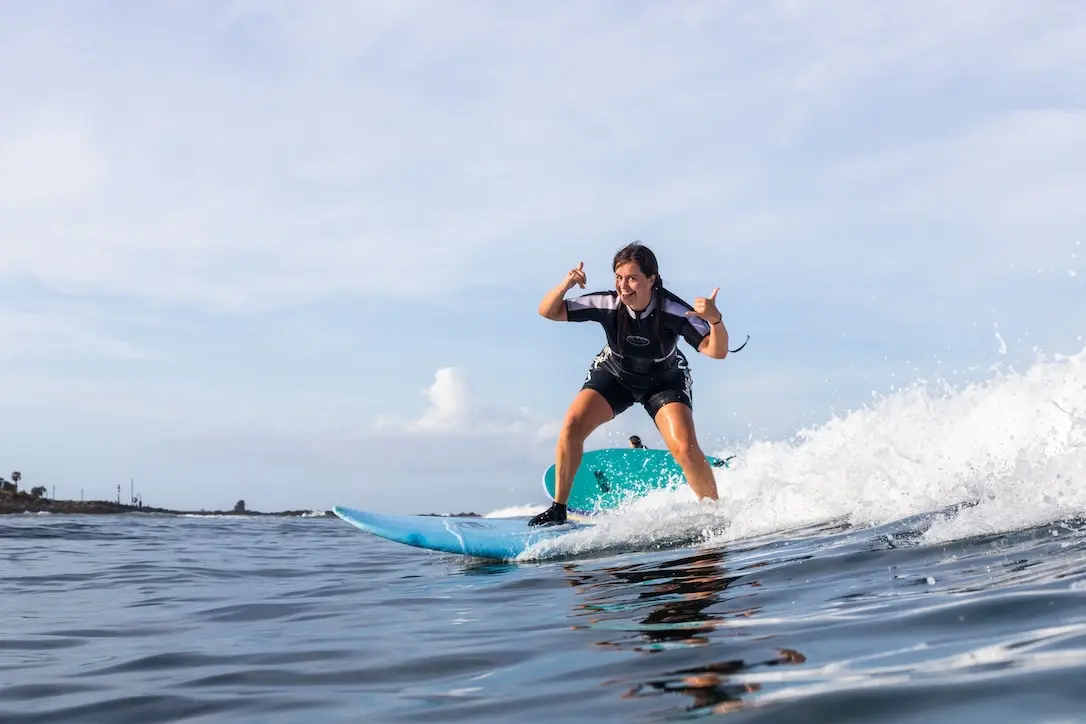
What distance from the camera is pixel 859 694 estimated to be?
2182 mm

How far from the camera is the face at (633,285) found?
6.75 metres

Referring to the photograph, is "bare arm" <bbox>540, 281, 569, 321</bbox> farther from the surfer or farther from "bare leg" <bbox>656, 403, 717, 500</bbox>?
"bare leg" <bbox>656, 403, 717, 500</bbox>

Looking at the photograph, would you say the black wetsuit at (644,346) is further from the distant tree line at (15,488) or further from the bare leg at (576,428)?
the distant tree line at (15,488)

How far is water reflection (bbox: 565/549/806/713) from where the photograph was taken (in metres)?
2.49

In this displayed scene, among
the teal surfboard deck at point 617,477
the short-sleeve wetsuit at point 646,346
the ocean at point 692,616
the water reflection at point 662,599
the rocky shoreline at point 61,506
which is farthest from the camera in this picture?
the rocky shoreline at point 61,506

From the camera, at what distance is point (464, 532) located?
7.43 meters

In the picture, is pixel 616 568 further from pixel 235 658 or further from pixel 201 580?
pixel 201 580

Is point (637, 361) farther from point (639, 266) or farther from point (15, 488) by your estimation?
point (15, 488)

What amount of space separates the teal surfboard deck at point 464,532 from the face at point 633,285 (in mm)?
1745

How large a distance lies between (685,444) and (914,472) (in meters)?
1.69

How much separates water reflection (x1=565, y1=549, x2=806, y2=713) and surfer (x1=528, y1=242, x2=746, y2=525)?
131 centimetres

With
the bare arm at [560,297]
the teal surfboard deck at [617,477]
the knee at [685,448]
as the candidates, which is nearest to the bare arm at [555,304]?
the bare arm at [560,297]

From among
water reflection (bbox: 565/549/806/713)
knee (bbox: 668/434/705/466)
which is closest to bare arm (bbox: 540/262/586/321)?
knee (bbox: 668/434/705/466)

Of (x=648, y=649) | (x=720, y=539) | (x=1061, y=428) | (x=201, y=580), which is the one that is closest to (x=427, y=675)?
(x=648, y=649)
